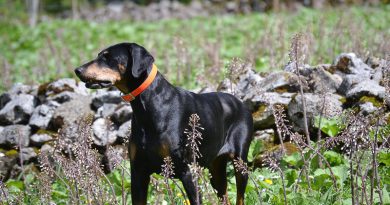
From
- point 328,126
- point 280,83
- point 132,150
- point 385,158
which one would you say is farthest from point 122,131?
point 385,158

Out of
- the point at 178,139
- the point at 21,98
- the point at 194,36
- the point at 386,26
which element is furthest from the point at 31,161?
the point at 386,26

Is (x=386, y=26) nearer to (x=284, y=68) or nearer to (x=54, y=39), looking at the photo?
(x=284, y=68)

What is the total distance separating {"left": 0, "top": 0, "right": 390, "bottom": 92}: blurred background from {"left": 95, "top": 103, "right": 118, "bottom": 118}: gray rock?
115 cm

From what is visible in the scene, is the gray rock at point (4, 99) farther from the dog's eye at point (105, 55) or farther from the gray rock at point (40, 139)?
the dog's eye at point (105, 55)

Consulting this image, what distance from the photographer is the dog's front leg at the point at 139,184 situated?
13.2 ft

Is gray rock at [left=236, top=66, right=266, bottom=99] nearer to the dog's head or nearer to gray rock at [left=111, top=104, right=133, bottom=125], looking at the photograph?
gray rock at [left=111, top=104, right=133, bottom=125]

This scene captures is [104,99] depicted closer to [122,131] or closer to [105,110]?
[105,110]

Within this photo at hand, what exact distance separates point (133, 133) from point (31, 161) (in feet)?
9.54

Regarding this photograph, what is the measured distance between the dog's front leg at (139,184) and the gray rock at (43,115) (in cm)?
314

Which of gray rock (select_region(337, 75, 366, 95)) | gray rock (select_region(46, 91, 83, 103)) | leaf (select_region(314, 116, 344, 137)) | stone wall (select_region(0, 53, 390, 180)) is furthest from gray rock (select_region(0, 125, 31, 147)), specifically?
gray rock (select_region(337, 75, 366, 95))

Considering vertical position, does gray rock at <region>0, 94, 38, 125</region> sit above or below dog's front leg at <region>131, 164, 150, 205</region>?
below

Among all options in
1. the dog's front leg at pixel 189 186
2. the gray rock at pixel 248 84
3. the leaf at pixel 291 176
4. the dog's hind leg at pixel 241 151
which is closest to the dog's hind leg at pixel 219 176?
the dog's hind leg at pixel 241 151

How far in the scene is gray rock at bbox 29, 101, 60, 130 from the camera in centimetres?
692

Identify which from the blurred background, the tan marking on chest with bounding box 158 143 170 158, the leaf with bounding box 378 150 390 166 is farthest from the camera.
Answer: the blurred background
